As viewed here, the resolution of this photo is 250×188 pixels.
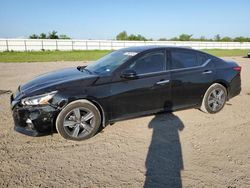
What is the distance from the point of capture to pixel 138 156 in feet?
12.4

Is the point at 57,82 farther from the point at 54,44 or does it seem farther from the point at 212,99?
the point at 54,44

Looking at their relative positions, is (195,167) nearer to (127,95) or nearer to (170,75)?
(127,95)

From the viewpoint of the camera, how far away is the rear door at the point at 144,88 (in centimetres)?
462

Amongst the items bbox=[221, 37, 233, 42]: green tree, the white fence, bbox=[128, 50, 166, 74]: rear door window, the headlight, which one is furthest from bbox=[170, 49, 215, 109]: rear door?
bbox=[221, 37, 233, 42]: green tree

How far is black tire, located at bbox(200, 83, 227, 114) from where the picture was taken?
18.7 feet

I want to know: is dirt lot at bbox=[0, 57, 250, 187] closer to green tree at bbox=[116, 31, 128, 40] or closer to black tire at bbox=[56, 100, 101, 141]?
black tire at bbox=[56, 100, 101, 141]

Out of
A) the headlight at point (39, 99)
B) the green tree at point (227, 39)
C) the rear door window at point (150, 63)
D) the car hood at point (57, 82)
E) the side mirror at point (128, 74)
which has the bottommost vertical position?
the headlight at point (39, 99)

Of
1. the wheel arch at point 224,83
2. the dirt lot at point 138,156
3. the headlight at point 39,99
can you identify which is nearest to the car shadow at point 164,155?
the dirt lot at point 138,156

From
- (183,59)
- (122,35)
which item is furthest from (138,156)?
(122,35)

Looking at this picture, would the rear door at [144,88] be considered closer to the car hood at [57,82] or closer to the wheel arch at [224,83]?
the car hood at [57,82]

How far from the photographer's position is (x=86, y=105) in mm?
4328

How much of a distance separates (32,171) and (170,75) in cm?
308

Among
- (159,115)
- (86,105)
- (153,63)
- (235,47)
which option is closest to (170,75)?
(153,63)

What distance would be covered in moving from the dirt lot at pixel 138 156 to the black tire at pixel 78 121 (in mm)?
137
